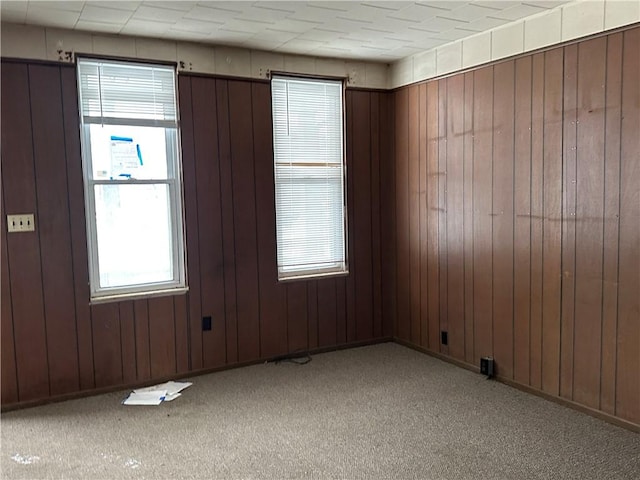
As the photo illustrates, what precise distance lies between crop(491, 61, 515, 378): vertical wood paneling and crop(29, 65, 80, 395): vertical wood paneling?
9.31 feet

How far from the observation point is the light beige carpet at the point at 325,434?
9.27 feet

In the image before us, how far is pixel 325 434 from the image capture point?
3211 mm

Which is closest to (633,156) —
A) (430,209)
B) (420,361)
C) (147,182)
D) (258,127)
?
(430,209)

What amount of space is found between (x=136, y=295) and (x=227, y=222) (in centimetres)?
83

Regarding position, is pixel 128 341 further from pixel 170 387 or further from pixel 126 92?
pixel 126 92

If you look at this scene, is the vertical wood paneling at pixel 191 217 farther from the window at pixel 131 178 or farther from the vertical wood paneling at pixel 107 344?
the vertical wood paneling at pixel 107 344

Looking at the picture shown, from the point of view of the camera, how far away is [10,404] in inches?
143

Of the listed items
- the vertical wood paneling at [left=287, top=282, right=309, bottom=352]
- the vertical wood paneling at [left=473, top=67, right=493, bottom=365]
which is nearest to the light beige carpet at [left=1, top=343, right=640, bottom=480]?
the vertical wood paneling at [left=473, top=67, right=493, bottom=365]

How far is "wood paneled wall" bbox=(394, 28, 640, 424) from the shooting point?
315 cm

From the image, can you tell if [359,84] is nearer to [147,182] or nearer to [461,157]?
[461,157]

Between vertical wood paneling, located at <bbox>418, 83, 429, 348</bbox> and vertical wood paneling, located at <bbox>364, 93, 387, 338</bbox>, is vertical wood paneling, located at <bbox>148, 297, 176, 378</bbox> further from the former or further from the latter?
vertical wood paneling, located at <bbox>418, 83, 429, 348</bbox>

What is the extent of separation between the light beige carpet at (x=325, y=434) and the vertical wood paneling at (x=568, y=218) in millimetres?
301

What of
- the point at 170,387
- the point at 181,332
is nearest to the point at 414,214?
the point at 181,332

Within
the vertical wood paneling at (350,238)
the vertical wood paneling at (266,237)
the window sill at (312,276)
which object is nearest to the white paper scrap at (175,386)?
the vertical wood paneling at (266,237)
